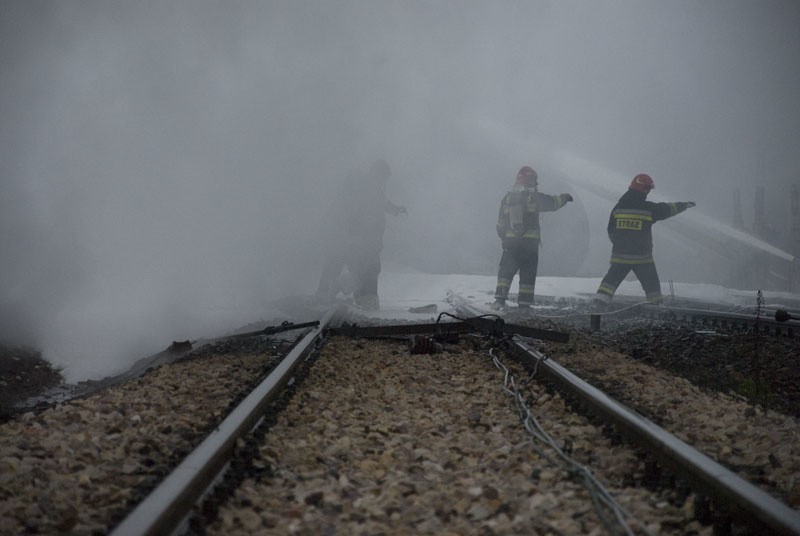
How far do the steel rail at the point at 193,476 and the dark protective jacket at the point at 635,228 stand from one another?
7.36 meters

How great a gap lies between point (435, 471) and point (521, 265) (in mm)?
8391

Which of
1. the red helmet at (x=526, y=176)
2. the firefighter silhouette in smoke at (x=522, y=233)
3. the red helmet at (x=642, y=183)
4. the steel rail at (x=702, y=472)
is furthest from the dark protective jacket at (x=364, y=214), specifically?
the steel rail at (x=702, y=472)

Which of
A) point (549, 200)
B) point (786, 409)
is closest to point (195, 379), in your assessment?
point (786, 409)

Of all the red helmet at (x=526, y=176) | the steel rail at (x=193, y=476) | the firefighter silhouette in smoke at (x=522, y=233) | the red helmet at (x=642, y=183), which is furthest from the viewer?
the red helmet at (x=526, y=176)

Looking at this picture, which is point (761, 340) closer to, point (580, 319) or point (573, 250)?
point (580, 319)

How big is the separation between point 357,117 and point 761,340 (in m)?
13.9

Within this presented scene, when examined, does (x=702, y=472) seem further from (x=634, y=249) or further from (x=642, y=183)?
(x=642, y=183)

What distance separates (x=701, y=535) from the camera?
1.85 m

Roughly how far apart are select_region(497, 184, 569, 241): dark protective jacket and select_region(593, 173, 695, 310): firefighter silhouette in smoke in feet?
4.21

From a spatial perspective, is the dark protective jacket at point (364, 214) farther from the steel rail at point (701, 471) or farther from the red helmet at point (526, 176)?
the steel rail at point (701, 471)

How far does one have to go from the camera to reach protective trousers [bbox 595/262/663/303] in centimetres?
928

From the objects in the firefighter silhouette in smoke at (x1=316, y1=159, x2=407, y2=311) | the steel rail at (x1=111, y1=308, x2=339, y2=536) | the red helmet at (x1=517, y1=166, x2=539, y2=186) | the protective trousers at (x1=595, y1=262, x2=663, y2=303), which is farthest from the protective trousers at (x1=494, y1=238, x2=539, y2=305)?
the steel rail at (x1=111, y1=308, x2=339, y2=536)

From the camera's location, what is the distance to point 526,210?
10.5 m

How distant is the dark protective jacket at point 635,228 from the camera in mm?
9305
